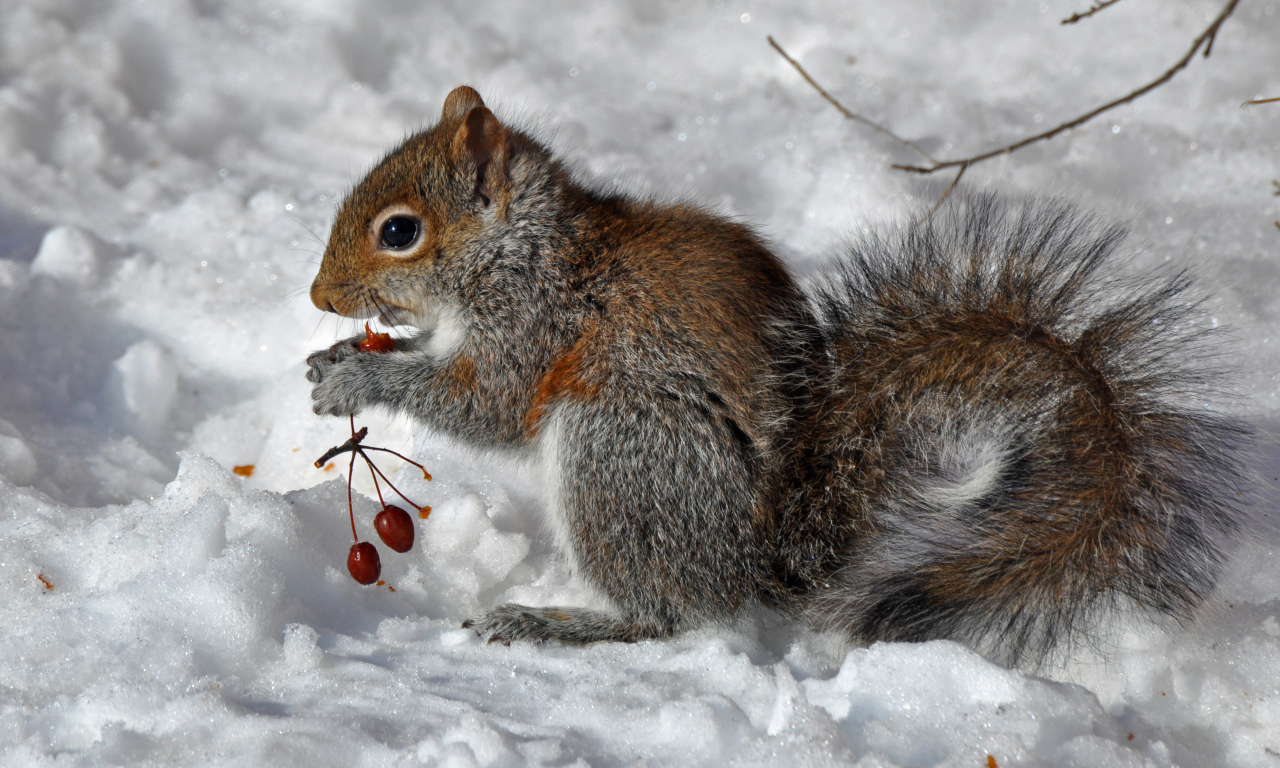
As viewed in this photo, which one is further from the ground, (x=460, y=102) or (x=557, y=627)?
(x=460, y=102)

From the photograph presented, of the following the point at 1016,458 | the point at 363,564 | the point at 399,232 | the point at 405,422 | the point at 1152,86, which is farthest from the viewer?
the point at 405,422

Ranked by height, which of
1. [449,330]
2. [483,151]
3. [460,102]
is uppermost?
[460,102]

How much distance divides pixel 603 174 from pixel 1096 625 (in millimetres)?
2227

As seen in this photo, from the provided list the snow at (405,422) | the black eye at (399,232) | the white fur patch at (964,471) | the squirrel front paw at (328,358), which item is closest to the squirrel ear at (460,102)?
the black eye at (399,232)

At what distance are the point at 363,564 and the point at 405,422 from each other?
2.85 ft

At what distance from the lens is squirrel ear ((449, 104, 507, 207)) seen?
6.29 feet

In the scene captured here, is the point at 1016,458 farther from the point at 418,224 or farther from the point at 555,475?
the point at 418,224

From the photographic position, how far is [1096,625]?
1.56 metres

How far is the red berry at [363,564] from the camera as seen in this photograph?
1687 mm

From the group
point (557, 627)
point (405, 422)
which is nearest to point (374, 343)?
point (405, 422)

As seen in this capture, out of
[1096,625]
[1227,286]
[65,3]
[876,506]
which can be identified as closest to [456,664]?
[876,506]

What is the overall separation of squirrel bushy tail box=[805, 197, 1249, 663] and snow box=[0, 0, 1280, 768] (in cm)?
12

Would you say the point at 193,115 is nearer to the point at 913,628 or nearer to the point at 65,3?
the point at 65,3

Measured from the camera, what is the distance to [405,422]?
8.23ft
